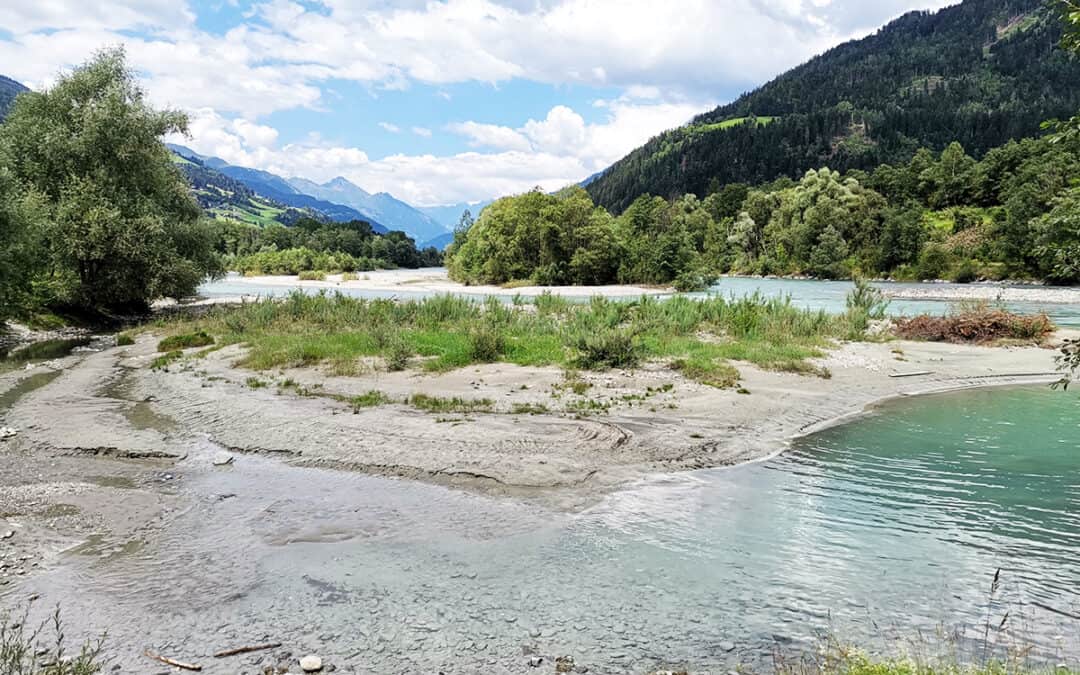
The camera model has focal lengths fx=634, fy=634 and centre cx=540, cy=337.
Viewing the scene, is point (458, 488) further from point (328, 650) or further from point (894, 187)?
point (894, 187)

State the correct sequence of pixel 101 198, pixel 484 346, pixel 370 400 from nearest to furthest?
1. pixel 370 400
2. pixel 484 346
3. pixel 101 198

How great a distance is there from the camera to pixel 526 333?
2511cm

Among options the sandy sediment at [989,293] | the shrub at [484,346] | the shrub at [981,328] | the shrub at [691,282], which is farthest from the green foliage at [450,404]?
the shrub at [691,282]

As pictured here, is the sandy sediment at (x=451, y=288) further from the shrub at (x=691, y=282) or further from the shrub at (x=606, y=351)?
the shrub at (x=606, y=351)

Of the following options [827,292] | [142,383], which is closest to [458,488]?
[142,383]

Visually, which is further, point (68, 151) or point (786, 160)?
point (786, 160)

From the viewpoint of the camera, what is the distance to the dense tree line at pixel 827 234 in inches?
2928

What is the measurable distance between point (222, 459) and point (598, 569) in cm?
808

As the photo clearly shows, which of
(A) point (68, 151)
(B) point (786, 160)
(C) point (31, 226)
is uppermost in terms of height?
(B) point (786, 160)

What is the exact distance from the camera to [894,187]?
111812 millimetres

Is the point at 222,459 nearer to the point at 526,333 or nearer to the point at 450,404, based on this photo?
the point at 450,404

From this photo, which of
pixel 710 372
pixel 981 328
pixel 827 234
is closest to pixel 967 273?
pixel 827 234

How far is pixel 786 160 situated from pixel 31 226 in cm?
19629

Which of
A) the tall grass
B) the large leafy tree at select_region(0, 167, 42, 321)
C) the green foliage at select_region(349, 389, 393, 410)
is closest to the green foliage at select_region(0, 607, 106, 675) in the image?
the green foliage at select_region(349, 389, 393, 410)
